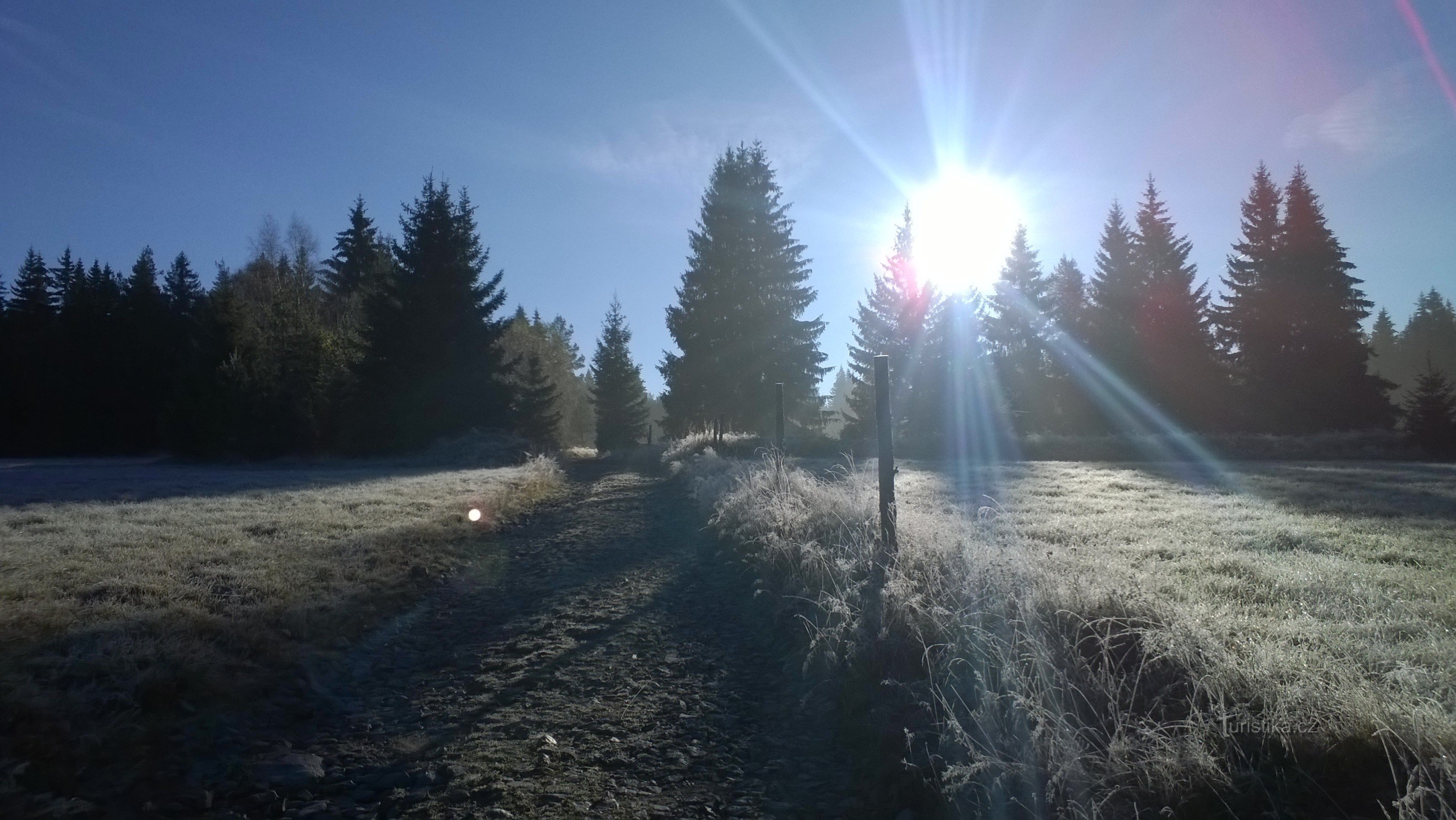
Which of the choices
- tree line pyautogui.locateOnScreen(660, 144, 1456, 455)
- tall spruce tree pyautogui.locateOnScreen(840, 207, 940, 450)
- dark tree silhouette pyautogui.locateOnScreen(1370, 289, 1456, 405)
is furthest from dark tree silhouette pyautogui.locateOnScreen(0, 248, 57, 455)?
dark tree silhouette pyautogui.locateOnScreen(1370, 289, 1456, 405)

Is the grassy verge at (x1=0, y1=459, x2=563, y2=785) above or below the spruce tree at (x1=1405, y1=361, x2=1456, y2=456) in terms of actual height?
below

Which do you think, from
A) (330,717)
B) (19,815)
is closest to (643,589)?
(330,717)

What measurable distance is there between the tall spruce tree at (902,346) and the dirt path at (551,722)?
Result: 2611 centimetres

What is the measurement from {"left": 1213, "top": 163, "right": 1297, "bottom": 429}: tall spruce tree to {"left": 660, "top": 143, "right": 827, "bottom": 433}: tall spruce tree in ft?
60.0

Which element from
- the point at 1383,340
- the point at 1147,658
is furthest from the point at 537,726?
the point at 1383,340

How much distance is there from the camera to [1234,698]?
2998 millimetres

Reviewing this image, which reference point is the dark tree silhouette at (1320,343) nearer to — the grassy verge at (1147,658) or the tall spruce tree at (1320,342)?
the tall spruce tree at (1320,342)

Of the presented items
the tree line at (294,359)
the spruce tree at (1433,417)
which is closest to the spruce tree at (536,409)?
the tree line at (294,359)

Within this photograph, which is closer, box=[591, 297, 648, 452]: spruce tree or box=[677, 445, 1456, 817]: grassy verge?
box=[677, 445, 1456, 817]: grassy verge

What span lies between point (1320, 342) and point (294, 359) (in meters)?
41.9

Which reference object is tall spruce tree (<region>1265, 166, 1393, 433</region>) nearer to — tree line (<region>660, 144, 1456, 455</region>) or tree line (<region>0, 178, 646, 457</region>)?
tree line (<region>660, 144, 1456, 455</region>)

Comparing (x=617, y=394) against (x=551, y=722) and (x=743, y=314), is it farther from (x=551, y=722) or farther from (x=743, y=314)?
(x=551, y=722)

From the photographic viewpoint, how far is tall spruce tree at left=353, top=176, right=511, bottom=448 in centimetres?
2834

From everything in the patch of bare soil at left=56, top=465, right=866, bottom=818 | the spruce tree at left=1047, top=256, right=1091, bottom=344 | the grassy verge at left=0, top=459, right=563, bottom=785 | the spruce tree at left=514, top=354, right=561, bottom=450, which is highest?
the spruce tree at left=1047, top=256, right=1091, bottom=344
